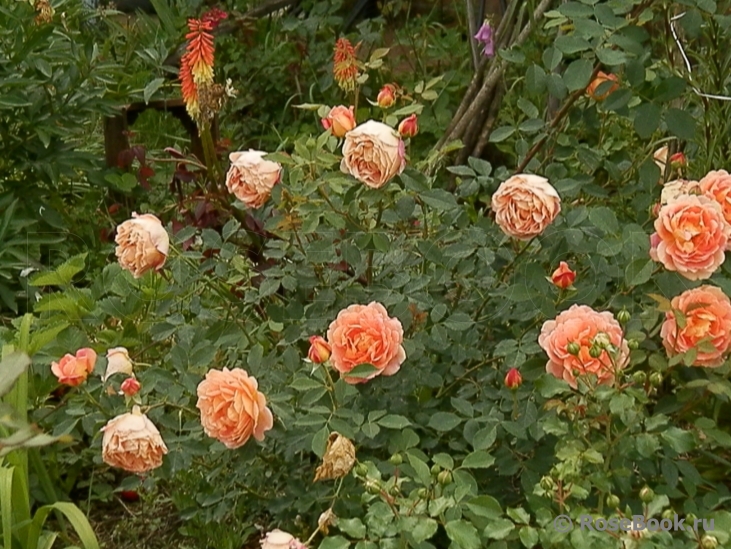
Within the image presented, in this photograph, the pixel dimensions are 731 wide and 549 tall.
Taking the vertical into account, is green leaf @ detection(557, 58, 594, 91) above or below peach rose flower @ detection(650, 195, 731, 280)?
above

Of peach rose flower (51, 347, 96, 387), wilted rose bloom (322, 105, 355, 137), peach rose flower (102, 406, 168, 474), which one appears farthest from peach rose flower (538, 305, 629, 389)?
peach rose flower (51, 347, 96, 387)

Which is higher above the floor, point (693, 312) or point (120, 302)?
point (693, 312)

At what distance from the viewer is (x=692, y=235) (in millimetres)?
1239

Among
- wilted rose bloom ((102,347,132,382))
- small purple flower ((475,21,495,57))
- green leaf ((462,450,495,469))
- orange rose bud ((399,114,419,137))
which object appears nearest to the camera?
green leaf ((462,450,495,469))

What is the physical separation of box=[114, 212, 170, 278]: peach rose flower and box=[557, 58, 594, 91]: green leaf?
2.08 ft

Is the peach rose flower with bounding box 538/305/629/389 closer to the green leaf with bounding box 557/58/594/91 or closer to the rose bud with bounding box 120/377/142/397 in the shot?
the green leaf with bounding box 557/58/594/91

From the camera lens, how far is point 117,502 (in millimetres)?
2084

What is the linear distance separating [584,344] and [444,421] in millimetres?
252

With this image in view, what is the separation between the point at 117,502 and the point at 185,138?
2.05 m

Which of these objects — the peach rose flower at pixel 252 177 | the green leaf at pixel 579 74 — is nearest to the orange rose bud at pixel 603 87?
the green leaf at pixel 579 74

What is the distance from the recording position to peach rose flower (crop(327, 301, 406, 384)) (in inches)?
50.9

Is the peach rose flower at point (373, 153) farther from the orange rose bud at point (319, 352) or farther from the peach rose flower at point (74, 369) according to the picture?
the peach rose flower at point (74, 369)

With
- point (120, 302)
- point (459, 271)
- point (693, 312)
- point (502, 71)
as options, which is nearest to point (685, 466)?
point (693, 312)

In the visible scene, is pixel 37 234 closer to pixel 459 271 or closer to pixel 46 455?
pixel 46 455
